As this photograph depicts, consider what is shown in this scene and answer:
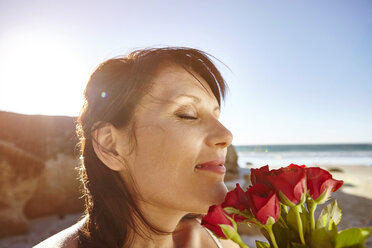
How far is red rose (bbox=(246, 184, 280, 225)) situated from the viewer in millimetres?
642

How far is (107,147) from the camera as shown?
1.42 m

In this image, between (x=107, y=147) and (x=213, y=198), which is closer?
(x=213, y=198)

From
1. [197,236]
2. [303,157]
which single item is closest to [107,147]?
[197,236]

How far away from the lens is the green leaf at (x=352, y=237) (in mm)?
640

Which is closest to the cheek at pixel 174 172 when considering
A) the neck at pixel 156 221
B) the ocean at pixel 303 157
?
the neck at pixel 156 221

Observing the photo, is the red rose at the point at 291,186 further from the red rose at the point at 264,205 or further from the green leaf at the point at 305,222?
the green leaf at the point at 305,222

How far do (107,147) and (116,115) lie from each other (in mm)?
212

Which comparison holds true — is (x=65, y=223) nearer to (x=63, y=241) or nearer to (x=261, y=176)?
(x=63, y=241)

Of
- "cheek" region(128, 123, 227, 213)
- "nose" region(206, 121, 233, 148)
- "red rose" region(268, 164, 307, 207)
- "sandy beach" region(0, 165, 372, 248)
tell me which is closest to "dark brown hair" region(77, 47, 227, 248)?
"cheek" region(128, 123, 227, 213)

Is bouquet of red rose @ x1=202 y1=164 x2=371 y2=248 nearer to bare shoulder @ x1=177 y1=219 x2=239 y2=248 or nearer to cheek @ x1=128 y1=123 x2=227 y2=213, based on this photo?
cheek @ x1=128 y1=123 x2=227 y2=213

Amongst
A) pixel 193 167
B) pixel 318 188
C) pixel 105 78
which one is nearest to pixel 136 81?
pixel 105 78

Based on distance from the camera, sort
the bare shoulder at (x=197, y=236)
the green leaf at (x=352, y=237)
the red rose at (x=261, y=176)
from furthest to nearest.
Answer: the bare shoulder at (x=197, y=236) → the red rose at (x=261, y=176) → the green leaf at (x=352, y=237)

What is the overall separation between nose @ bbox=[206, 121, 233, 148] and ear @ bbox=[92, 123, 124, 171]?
23.0 inches

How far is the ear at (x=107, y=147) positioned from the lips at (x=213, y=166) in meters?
0.53
